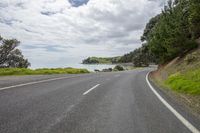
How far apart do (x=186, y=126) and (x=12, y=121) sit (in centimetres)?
389

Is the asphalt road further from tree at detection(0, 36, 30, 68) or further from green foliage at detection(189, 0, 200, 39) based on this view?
tree at detection(0, 36, 30, 68)

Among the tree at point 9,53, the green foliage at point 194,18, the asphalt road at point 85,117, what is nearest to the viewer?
the asphalt road at point 85,117

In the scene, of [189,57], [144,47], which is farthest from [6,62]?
[189,57]

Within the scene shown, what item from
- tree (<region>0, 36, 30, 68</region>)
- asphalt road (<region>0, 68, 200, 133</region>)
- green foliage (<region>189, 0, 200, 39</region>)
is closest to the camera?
asphalt road (<region>0, 68, 200, 133</region>)

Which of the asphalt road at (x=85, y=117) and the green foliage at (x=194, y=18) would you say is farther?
the green foliage at (x=194, y=18)

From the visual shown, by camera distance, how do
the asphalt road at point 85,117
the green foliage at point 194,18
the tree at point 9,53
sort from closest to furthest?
the asphalt road at point 85,117 → the green foliage at point 194,18 → the tree at point 9,53

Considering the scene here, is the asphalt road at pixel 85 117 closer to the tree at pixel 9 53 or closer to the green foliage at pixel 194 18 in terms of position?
the green foliage at pixel 194 18

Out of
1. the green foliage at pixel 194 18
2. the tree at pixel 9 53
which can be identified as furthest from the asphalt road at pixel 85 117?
the tree at pixel 9 53

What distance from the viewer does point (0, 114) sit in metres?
6.80

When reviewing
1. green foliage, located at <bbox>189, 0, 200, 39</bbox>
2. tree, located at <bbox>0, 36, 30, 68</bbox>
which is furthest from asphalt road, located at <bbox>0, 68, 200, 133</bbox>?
tree, located at <bbox>0, 36, 30, 68</bbox>

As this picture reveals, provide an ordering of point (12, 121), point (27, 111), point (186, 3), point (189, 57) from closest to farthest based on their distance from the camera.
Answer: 1. point (12, 121)
2. point (27, 111)
3. point (189, 57)
4. point (186, 3)

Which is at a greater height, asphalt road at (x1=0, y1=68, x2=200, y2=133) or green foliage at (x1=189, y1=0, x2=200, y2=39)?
green foliage at (x1=189, y1=0, x2=200, y2=39)

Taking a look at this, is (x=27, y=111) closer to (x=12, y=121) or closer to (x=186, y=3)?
(x=12, y=121)

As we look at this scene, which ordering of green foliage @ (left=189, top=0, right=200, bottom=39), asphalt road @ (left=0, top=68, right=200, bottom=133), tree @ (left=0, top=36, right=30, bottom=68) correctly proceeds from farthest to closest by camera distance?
tree @ (left=0, top=36, right=30, bottom=68) < green foliage @ (left=189, top=0, right=200, bottom=39) < asphalt road @ (left=0, top=68, right=200, bottom=133)
